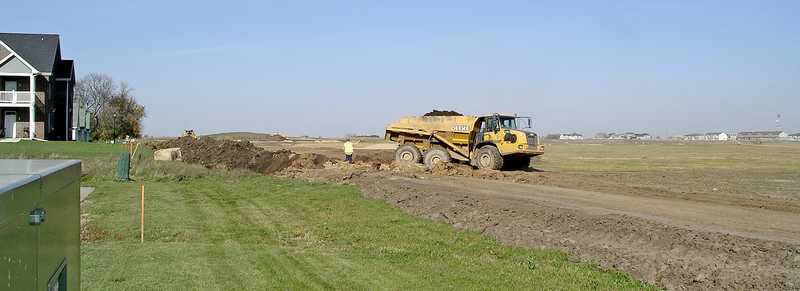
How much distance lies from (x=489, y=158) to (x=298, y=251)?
19.8m

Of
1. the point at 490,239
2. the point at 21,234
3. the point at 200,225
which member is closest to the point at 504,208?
the point at 490,239

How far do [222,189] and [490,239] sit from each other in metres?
14.2

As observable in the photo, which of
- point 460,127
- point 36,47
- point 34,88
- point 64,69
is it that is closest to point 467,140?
point 460,127

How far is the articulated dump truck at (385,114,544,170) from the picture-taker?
3128 centimetres

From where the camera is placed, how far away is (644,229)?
1255 centimetres

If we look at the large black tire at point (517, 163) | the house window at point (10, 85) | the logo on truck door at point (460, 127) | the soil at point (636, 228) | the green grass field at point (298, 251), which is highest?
the house window at point (10, 85)

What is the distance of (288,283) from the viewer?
31.0 ft

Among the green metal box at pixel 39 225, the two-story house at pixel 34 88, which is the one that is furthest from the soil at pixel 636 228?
the two-story house at pixel 34 88

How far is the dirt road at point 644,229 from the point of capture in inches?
382

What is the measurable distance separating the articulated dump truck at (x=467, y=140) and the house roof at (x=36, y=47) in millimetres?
32902

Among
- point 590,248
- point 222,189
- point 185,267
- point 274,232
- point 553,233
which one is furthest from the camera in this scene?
point 222,189

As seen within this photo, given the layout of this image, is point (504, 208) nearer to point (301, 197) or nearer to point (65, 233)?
point (301, 197)

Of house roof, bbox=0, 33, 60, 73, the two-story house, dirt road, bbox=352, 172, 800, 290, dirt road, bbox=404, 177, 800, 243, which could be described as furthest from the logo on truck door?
house roof, bbox=0, 33, 60, 73

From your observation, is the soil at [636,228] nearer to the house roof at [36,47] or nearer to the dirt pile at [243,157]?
the dirt pile at [243,157]
